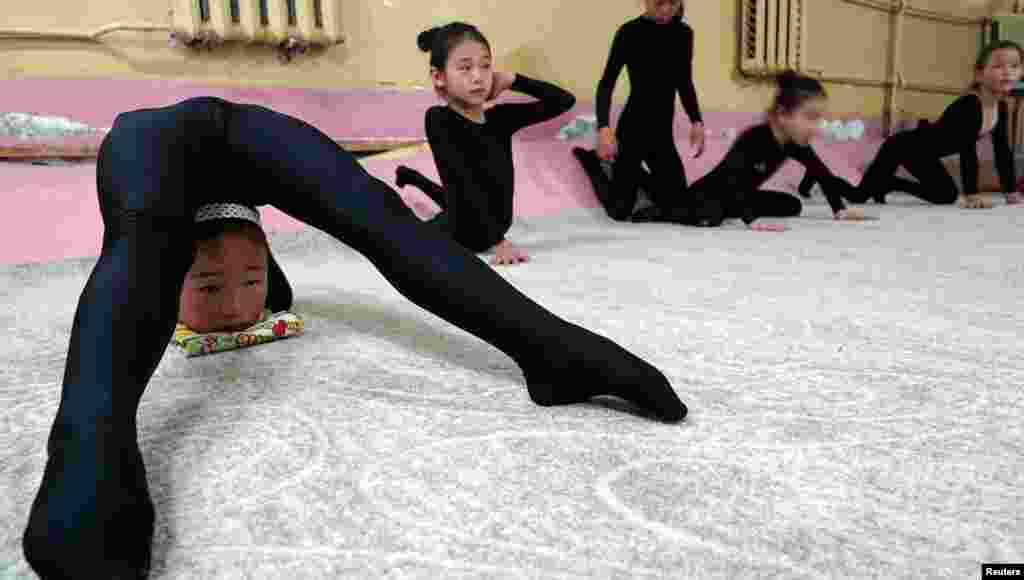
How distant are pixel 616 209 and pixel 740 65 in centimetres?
129

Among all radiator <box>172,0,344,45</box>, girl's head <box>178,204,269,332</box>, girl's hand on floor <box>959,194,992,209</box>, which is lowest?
girl's hand on floor <box>959,194,992,209</box>

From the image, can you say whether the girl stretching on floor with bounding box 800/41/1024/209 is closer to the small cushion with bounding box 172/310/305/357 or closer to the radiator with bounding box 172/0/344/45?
the radiator with bounding box 172/0/344/45

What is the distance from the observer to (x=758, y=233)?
7.10 feet

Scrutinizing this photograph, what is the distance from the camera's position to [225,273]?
0.87 m

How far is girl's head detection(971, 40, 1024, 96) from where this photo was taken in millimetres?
2799

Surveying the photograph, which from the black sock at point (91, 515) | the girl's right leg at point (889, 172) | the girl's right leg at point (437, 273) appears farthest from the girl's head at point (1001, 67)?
the black sock at point (91, 515)

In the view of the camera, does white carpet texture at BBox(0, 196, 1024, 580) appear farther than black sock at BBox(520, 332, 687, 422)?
No

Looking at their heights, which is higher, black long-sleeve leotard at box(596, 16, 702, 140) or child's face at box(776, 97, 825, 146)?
black long-sleeve leotard at box(596, 16, 702, 140)

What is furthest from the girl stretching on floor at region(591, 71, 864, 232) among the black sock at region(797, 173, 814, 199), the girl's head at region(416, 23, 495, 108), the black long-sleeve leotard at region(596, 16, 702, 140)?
the girl's head at region(416, 23, 495, 108)

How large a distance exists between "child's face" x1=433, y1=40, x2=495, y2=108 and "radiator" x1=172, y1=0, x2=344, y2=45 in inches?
29.6

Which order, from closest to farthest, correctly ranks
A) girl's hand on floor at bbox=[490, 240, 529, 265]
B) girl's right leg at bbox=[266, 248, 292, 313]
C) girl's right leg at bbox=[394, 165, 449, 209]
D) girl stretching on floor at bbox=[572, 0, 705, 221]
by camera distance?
girl's right leg at bbox=[266, 248, 292, 313], girl's hand on floor at bbox=[490, 240, 529, 265], girl's right leg at bbox=[394, 165, 449, 209], girl stretching on floor at bbox=[572, 0, 705, 221]

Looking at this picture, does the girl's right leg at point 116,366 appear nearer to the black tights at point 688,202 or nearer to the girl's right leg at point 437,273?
the girl's right leg at point 437,273

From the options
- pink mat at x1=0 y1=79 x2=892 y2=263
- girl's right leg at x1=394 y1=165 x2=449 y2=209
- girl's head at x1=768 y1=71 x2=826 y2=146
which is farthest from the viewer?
girl's head at x1=768 y1=71 x2=826 y2=146

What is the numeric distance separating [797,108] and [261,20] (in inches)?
67.6
